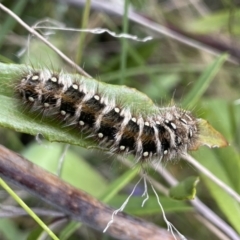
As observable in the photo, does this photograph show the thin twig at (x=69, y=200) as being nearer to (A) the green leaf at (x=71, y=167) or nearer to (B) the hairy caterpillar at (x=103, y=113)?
(B) the hairy caterpillar at (x=103, y=113)

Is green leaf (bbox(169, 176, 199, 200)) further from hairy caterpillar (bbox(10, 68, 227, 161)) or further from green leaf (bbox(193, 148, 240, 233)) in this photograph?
green leaf (bbox(193, 148, 240, 233))

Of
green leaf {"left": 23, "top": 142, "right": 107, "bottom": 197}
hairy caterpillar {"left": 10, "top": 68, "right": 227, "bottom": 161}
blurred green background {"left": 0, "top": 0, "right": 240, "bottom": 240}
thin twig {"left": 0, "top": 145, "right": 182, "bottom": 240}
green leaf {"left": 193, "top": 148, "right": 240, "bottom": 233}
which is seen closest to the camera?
thin twig {"left": 0, "top": 145, "right": 182, "bottom": 240}

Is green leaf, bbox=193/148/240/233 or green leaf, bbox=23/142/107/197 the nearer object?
green leaf, bbox=193/148/240/233

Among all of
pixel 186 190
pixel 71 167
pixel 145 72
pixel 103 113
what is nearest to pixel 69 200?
pixel 103 113

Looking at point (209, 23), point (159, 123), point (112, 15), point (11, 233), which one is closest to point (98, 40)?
point (112, 15)

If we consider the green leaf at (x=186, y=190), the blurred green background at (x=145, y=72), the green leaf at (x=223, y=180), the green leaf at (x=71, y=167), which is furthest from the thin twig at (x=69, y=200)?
the green leaf at (x=71, y=167)

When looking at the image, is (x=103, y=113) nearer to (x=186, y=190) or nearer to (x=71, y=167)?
(x=186, y=190)

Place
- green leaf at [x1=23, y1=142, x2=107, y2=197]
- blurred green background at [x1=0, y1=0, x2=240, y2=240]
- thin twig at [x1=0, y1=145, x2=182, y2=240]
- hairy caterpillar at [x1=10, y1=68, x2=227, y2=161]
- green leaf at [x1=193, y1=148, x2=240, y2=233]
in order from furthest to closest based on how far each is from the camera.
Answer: green leaf at [x1=23, y1=142, x2=107, y2=197] < blurred green background at [x1=0, y1=0, x2=240, y2=240] < green leaf at [x1=193, y1=148, x2=240, y2=233] < hairy caterpillar at [x1=10, y1=68, x2=227, y2=161] < thin twig at [x1=0, y1=145, x2=182, y2=240]

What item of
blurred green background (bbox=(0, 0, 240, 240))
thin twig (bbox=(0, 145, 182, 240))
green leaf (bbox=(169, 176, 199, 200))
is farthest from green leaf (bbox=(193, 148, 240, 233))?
thin twig (bbox=(0, 145, 182, 240))
